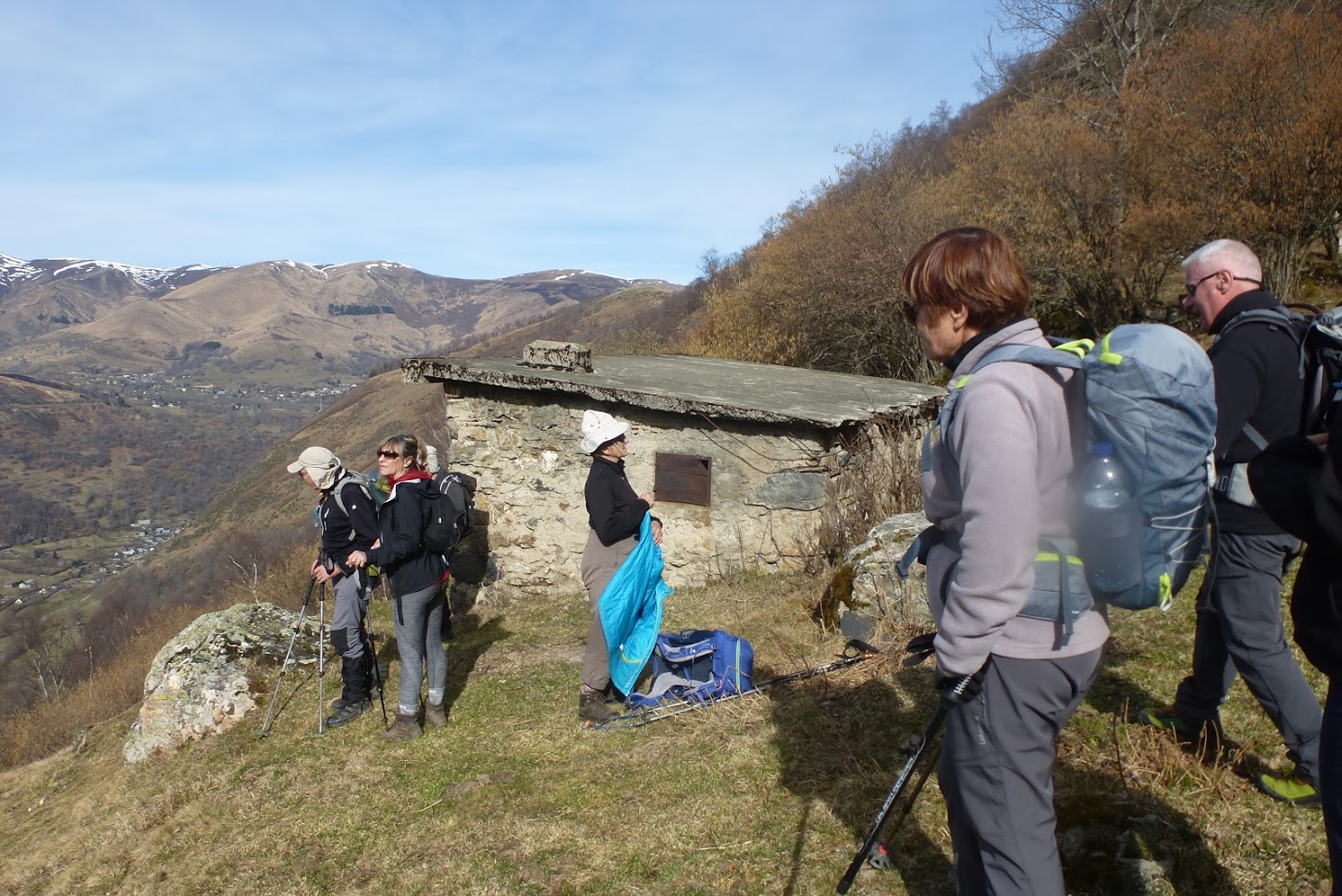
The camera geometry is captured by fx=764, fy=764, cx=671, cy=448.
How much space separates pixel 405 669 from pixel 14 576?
79.6m

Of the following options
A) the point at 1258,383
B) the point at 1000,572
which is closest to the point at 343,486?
the point at 1000,572

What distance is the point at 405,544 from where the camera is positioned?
4355 millimetres

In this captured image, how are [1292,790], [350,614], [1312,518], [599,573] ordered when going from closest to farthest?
[1312,518]
[1292,790]
[599,573]
[350,614]

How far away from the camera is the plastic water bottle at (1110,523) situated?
5.46 feet

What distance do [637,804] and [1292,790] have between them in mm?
2623

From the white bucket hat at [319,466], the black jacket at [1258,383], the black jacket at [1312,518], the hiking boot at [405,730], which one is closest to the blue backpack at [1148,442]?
the black jacket at [1312,518]

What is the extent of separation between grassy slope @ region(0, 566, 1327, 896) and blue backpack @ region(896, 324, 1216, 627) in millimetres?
1375

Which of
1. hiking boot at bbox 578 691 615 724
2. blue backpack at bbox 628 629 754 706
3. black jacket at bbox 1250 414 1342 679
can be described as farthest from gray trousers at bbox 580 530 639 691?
black jacket at bbox 1250 414 1342 679

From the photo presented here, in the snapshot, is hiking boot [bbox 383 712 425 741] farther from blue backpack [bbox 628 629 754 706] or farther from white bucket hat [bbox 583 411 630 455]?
white bucket hat [bbox 583 411 630 455]

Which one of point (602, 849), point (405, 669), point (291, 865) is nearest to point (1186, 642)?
point (602, 849)

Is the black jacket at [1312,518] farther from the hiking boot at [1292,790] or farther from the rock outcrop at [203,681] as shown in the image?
the rock outcrop at [203,681]

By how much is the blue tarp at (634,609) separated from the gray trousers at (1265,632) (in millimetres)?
2662

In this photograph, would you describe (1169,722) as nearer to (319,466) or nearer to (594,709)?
(594,709)

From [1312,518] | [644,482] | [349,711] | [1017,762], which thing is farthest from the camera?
[644,482]
